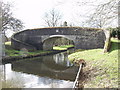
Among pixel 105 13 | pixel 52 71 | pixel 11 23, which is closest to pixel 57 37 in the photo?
pixel 11 23

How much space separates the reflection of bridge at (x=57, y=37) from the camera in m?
16.5

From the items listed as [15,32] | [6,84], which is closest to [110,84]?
[6,84]

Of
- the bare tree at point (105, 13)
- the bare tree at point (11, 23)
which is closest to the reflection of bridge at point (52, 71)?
the bare tree at point (105, 13)

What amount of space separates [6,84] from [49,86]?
209cm

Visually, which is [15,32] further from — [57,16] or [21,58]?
[57,16]

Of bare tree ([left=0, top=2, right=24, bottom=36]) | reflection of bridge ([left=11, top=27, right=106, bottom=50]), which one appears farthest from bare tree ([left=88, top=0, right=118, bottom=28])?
bare tree ([left=0, top=2, right=24, bottom=36])

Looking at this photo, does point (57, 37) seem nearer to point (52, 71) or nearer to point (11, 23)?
point (11, 23)

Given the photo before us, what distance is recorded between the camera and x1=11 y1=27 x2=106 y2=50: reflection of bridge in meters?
16.5

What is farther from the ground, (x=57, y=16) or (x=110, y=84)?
(x=57, y=16)

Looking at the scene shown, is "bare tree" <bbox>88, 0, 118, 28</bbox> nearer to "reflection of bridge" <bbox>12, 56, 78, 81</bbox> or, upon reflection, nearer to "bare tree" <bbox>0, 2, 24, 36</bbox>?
"reflection of bridge" <bbox>12, 56, 78, 81</bbox>

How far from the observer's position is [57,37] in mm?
20188

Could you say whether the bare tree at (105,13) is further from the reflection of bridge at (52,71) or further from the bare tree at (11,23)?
the bare tree at (11,23)

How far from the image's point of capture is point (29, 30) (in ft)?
70.1

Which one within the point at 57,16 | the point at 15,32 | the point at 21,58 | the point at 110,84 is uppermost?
the point at 57,16
